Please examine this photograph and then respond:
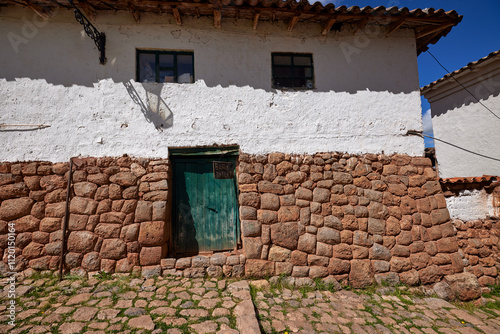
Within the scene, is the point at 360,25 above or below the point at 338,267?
above

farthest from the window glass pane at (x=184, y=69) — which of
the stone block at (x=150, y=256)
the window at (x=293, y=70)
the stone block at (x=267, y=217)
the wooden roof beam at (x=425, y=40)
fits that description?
the wooden roof beam at (x=425, y=40)

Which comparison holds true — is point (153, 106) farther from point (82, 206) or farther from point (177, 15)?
point (82, 206)

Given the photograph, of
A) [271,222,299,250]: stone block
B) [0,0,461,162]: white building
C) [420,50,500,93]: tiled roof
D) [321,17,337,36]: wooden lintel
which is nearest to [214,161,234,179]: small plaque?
[0,0,461,162]: white building

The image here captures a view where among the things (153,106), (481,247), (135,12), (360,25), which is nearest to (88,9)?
(135,12)

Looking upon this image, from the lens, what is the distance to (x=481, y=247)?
4.46m

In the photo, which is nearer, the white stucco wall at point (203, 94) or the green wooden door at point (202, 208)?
the white stucco wall at point (203, 94)

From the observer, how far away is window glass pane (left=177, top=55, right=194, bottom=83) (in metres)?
4.65

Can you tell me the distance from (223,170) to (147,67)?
2.37 m

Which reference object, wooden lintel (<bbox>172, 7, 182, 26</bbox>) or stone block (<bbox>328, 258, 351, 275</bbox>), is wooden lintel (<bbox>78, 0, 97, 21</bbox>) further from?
stone block (<bbox>328, 258, 351, 275</bbox>)

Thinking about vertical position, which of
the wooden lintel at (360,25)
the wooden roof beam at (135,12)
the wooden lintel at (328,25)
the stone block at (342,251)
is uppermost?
the wooden roof beam at (135,12)

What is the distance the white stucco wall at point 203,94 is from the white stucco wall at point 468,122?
2.42 meters

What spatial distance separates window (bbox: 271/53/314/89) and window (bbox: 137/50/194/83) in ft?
5.35

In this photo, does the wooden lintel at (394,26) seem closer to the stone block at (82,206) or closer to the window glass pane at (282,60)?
the window glass pane at (282,60)

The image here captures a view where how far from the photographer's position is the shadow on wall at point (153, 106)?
4.37m
